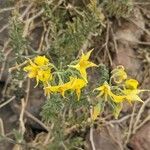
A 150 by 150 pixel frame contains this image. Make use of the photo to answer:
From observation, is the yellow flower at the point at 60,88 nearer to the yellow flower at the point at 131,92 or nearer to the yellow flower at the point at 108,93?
the yellow flower at the point at 108,93

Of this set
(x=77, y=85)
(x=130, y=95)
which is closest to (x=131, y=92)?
(x=130, y=95)

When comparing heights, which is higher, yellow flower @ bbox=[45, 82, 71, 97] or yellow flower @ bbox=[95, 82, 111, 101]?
yellow flower @ bbox=[45, 82, 71, 97]

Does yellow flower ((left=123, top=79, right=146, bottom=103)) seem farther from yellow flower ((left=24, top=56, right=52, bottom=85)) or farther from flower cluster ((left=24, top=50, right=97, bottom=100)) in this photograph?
yellow flower ((left=24, top=56, right=52, bottom=85))

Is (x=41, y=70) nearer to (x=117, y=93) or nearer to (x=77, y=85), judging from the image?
(x=77, y=85)

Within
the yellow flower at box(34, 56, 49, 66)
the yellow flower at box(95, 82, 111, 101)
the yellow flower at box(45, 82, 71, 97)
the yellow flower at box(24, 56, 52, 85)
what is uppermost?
the yellow flower at box(34, 56, 49, 66)

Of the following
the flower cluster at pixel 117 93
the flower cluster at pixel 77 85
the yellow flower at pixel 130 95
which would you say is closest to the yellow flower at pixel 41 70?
the flower cluster at pixel 77 85

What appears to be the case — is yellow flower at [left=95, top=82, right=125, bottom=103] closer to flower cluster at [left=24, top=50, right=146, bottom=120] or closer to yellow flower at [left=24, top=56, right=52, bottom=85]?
flower cluster at [left=24, top=50, right=146, bottom=120]

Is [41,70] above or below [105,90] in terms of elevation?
above

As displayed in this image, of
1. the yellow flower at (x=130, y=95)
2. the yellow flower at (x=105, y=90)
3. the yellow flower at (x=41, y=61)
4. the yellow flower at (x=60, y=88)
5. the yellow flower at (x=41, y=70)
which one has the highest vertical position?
the yellow flower at (x=41, y=61)

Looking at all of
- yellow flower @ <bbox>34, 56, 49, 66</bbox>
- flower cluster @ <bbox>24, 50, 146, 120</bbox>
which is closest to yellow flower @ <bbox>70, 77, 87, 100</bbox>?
flower cluster @ <bbox>24, 50, 146, 120</bbox>

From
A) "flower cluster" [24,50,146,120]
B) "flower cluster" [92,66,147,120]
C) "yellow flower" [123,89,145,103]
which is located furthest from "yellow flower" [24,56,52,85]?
"yellow flower" [123,89,145,103]

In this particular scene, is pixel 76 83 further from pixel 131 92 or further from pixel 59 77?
pixel 131 92

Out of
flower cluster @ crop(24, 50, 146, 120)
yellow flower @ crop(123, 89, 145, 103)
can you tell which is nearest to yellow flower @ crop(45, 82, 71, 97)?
flower cluster @ crop(24, 50, 146, 120)

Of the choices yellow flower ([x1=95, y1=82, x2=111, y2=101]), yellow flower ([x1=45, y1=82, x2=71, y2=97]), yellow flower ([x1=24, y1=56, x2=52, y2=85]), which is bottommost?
yellow flower ([x1=95, y1=82, x2=111, y2=101])
